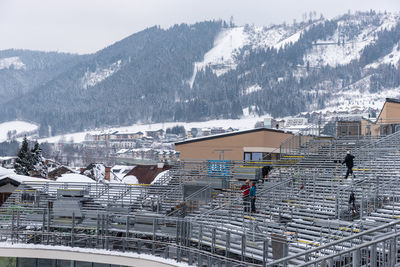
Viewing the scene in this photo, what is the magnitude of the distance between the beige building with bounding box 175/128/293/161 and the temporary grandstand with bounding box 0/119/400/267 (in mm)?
6555

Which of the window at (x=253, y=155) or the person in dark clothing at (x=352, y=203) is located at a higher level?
the window at (x=253, y=155)

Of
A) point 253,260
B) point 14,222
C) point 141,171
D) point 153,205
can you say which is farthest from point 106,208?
point 141,171

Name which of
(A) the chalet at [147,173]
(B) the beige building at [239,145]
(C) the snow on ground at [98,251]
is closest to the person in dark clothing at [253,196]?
(C) the snow on ground at [98,251]

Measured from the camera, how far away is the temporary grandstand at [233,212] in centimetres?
1852

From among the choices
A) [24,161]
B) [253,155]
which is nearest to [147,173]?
[24,161]

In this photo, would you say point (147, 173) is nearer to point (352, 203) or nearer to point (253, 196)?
point (253, 196)

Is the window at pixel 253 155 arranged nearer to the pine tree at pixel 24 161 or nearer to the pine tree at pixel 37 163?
the pine tree at pixel 37 163

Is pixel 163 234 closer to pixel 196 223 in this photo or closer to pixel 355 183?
pixel 196 223

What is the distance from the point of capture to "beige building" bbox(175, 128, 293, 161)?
42469mm

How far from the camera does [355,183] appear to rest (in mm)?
22359

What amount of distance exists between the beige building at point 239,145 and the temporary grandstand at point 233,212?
6.56 meters

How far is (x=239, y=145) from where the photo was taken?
43469 mm

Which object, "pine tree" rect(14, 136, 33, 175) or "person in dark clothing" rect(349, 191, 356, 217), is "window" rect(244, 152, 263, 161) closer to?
"person in dark clothing" rect(349, 191, 356, 217)

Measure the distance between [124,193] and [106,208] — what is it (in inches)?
120
